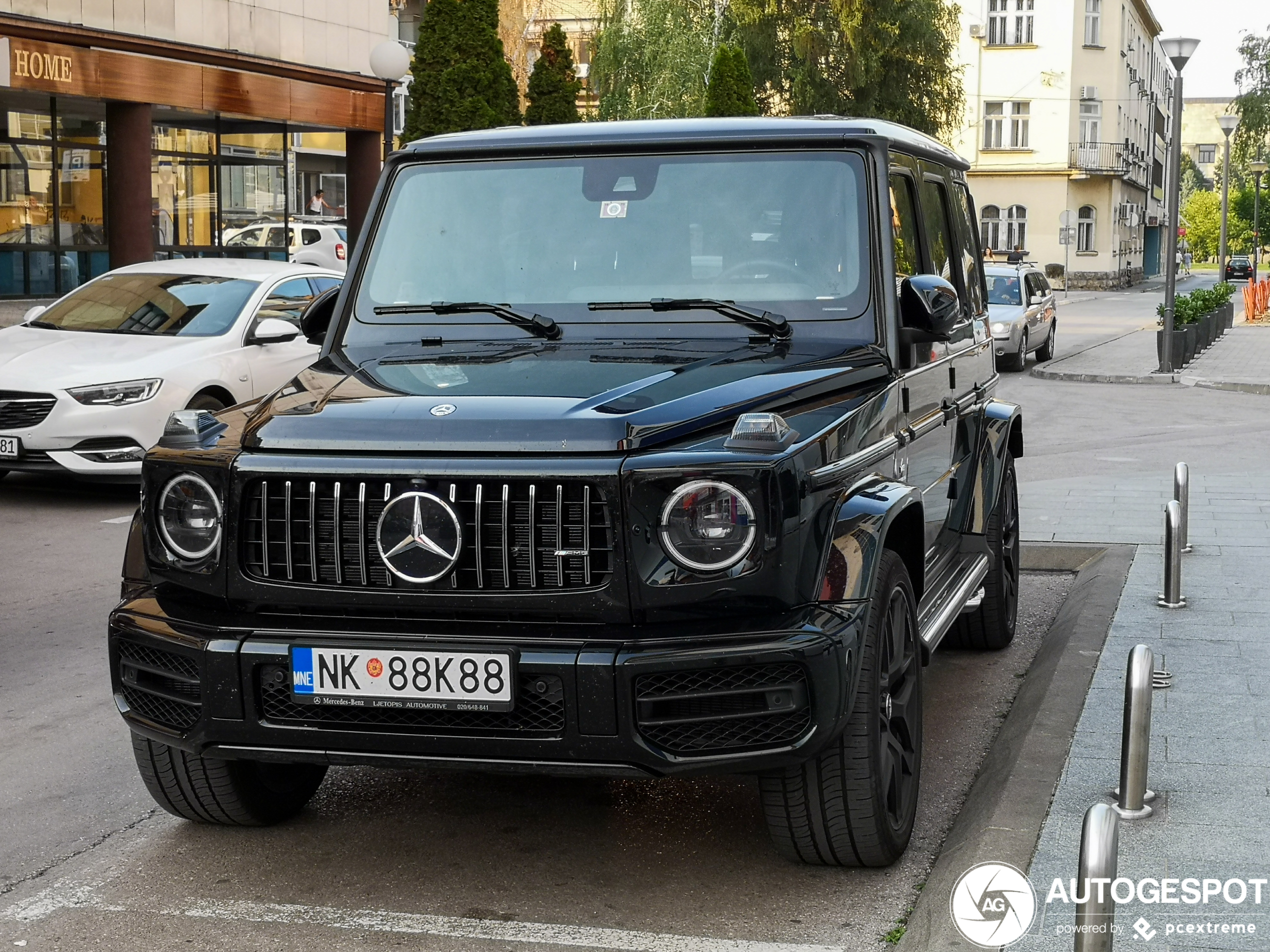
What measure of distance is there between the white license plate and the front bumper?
28mm

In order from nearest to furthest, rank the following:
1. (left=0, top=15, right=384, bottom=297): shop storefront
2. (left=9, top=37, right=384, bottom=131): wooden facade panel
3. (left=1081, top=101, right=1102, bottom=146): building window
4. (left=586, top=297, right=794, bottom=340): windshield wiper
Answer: (left=586, top=297, right=794, bottom=340): windshield wiper → (left=9, top=37, right=384, bottom=131): wooden facade panel → (left=0, top=15, right=384, bottom=297): shop storefront → (left=1081, top=101, right=1102, bottom=146): building window

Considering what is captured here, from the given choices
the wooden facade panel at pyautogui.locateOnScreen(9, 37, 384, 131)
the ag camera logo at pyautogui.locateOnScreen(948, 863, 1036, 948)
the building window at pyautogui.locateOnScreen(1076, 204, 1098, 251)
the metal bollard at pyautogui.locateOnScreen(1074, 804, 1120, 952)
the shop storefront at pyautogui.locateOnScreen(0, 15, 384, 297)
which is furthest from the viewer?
the building window at pyautogui.locateOnScreen(1076, 204, 1098, 251)

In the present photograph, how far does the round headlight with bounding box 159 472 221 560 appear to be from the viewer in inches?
159

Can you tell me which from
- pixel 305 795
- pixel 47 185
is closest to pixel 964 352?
pixel 305 795

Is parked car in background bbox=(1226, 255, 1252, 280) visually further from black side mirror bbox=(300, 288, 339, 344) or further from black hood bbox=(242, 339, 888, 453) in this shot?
black hood bbox=(242, 339, 888, 453)

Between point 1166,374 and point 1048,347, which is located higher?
point 1048,347

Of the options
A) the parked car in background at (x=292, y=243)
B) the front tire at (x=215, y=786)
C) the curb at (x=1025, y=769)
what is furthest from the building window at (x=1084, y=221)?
the front tire at (x=215, y=786)

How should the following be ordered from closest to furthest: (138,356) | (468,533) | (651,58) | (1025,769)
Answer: (468,533), (1025,769), (138,356), (651,58)

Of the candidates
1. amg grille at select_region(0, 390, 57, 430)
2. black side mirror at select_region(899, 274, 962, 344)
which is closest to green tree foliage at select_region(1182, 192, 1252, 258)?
amg grille at select_region(0, 390, 57, 430)

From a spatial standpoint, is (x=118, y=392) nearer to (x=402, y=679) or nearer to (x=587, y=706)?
(x=402, y=679)

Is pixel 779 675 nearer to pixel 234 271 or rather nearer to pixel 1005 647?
pixel 1005 647

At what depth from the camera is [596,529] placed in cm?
379

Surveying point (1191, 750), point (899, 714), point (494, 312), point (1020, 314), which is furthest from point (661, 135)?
point (1020, 314)

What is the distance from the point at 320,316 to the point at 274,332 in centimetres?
467
